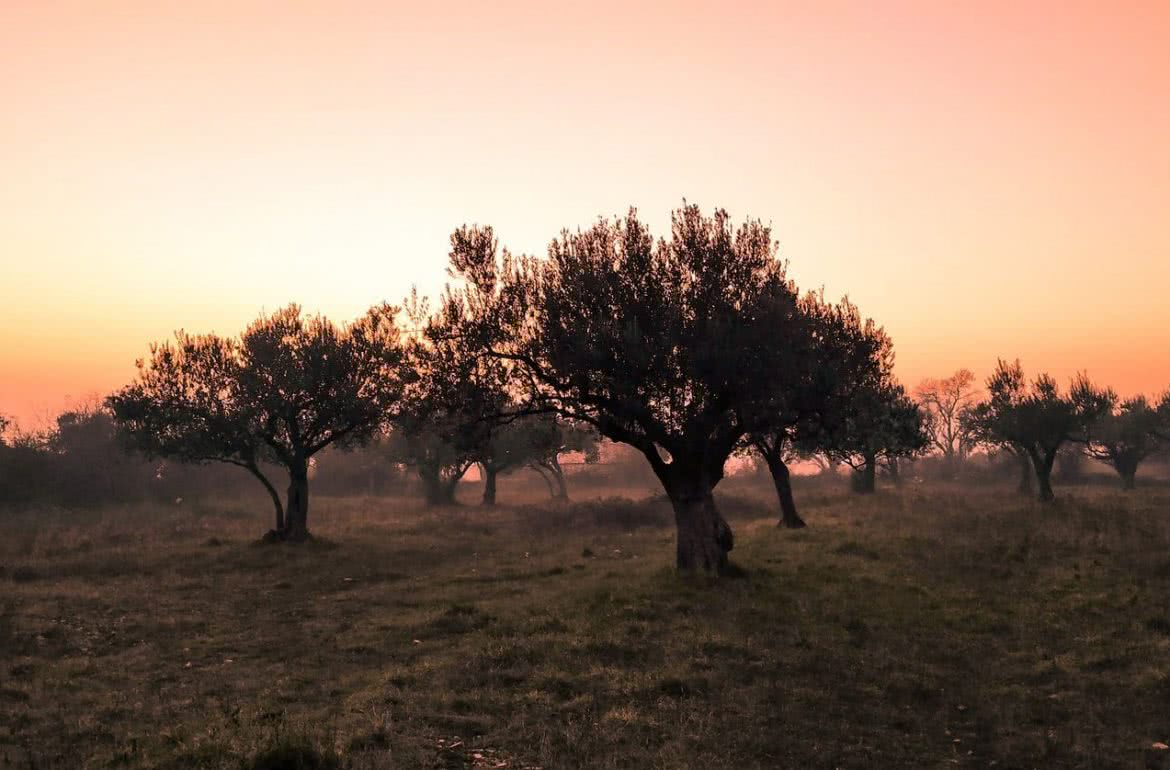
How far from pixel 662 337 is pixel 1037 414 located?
147ft

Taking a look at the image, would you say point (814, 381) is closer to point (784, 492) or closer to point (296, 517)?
point (784, 492)

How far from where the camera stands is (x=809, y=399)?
23.8 metres

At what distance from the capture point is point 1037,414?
55.3m

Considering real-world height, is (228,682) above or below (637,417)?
below

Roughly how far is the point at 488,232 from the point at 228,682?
1566 cm

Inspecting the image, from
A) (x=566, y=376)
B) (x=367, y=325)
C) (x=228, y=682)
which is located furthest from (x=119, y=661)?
(x=367, y=325)

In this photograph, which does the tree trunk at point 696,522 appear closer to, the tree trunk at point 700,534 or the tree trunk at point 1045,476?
the tree trunk at point 700,534

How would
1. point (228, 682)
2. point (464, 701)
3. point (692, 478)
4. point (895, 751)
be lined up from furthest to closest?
point (692, 478) → point (228, 682) → point (464, 701) → point (895, 751)

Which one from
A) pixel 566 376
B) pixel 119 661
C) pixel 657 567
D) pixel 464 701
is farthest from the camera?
pixel 657 567

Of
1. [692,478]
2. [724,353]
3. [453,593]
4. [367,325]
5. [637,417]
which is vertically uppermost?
[367,325]

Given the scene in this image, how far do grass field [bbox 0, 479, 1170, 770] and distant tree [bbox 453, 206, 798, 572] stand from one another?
4339 millimetres

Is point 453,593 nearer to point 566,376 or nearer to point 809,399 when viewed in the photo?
point 566,376

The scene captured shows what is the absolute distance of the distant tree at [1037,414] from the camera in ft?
180

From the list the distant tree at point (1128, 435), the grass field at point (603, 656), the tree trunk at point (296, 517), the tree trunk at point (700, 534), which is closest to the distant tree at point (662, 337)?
the tree trunk at point (700, 534)
